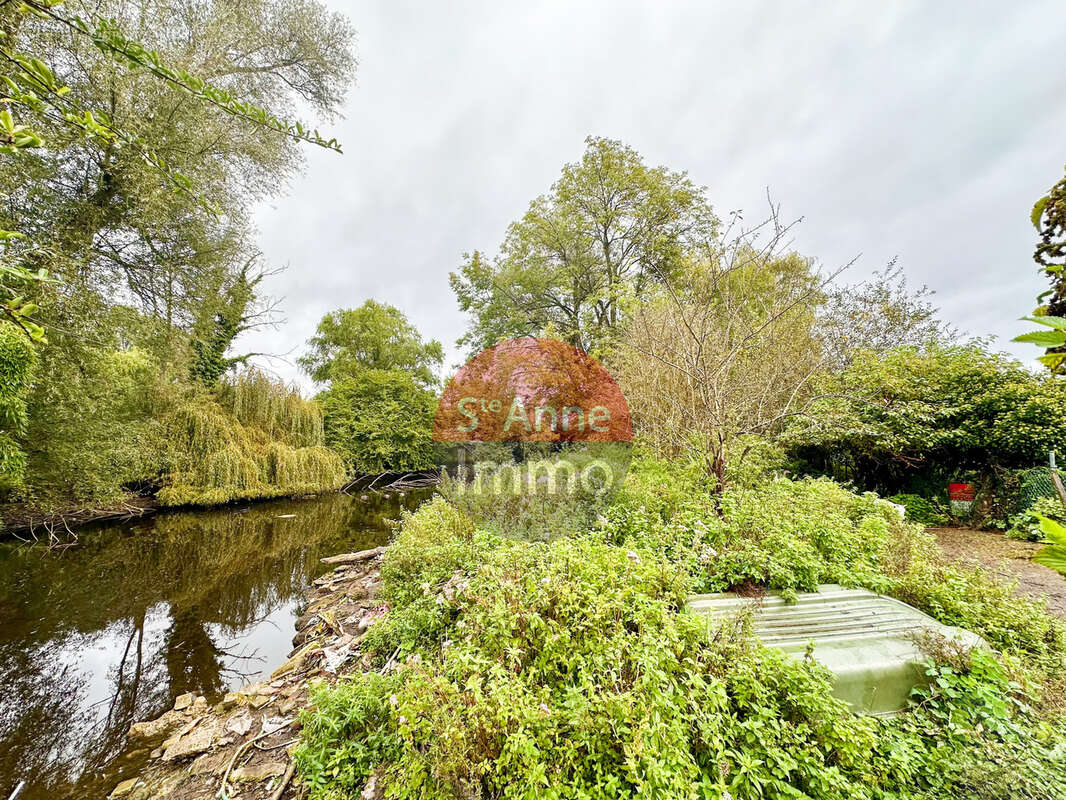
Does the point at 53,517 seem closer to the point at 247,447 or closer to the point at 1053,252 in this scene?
the point at 247,447

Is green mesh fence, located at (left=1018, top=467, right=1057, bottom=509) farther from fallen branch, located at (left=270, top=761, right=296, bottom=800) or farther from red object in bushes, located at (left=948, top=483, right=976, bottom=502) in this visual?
fallen branch, located at (left=270, top=761, right=296, bottom=800)

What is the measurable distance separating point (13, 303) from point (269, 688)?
3794 mm

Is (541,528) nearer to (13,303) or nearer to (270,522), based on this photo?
(13,303)

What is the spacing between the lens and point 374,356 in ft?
57.7

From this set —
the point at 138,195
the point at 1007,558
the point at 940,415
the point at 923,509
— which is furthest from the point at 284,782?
the point at 940,415

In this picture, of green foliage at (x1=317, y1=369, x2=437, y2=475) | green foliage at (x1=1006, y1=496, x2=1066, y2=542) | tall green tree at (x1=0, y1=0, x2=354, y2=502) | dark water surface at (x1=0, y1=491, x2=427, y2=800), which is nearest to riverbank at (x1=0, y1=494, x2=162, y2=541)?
dark water surface at (x1=0, y1=491, x2=427, y2=800)

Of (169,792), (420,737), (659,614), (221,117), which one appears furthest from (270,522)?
(659,614)

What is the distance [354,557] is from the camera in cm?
641

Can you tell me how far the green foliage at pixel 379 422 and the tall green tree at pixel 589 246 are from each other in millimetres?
5281

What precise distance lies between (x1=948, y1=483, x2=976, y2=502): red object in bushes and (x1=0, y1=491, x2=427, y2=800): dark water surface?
1073 cm

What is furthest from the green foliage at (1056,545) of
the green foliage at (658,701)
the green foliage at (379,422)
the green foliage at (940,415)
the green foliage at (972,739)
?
the green foliage at (379,422)

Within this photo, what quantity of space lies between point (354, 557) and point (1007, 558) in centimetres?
907

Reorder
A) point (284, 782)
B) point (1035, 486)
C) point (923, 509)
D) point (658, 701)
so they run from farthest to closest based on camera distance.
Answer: point (923, 509) → point (1035, 486) → point (284, 782) → point (658, 701)

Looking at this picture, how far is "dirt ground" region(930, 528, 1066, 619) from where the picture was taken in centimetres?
391
